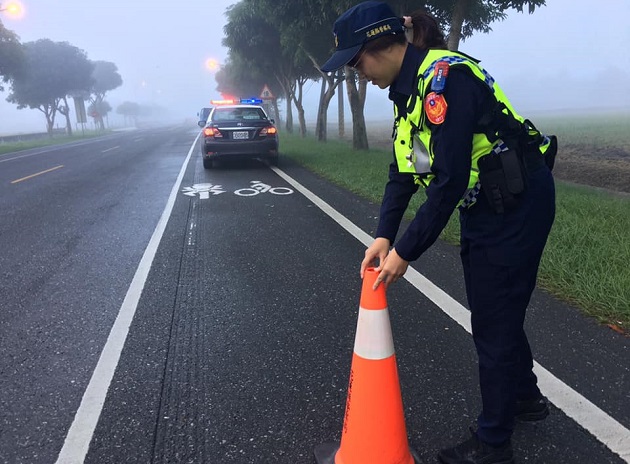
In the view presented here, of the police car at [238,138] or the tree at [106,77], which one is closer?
the police car at [238,138]

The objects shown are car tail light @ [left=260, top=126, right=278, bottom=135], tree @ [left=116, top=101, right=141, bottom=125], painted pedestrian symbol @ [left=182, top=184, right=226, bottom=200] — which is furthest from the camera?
tree @ [left=116, top=101, right=141, bottom=125]

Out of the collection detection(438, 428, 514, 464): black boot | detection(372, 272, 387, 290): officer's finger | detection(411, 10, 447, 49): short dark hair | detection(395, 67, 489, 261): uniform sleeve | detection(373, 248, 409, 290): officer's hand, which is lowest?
detection(438, 428, 514, 464): black boot

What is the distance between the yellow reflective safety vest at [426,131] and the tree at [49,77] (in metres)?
54.7

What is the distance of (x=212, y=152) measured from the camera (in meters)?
12.3

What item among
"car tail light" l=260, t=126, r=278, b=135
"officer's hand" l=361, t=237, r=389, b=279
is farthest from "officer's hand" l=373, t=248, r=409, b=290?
"car tail light" l=260, t=126, r=278, b=135

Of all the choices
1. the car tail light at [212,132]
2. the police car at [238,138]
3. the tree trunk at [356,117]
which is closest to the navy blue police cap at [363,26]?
the police car at [238,138]

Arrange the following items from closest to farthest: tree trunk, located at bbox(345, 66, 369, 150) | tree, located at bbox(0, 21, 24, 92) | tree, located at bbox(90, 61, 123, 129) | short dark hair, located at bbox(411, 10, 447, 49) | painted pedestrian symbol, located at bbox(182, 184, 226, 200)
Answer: short dark hair, located at bbox(411, 10, 447, 49), painted pedestrian symbol, located at bbox(182, 184, 226, 200), tree trunk, located at bbox(345, 66, 369, 150), tree, located at bbox(0, 21, 24, 92), tree, located at bbox(90, 61, 123, 129)

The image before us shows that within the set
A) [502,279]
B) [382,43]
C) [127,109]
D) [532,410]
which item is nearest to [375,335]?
[502,279]

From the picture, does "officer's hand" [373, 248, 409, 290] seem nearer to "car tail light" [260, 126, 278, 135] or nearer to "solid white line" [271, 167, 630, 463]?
"solid white line" [271, 167, 630, 463]

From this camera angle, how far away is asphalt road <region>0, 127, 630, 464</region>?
2354 millimetres

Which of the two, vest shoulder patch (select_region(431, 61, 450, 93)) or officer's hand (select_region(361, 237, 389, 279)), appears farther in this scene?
officer's hand (select_region(361, 237, 389, 279))

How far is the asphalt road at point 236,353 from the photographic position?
2354 millimetres

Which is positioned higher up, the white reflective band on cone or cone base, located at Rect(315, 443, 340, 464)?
the white reflective band on cone

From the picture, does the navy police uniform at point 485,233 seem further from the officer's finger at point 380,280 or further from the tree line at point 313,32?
the tree line at point 313,32
